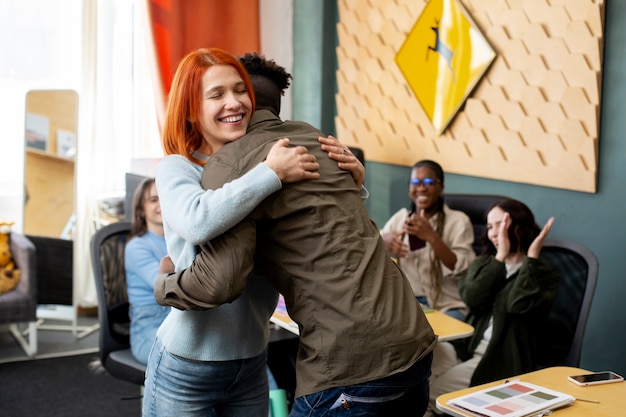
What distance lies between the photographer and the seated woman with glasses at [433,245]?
3.67 m

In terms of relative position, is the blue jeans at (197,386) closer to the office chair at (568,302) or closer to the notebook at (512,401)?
the notebook at (512,401)

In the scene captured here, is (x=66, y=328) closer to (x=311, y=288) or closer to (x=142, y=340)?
(x=142, y=340)

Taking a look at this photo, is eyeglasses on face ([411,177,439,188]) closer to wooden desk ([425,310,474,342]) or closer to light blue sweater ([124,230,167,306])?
wooden desk ([425,310,474,342])

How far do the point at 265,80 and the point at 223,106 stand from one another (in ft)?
0.71

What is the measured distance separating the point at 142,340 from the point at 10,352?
201cm

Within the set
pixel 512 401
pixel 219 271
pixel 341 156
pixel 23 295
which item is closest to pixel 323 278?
pixel 219 271

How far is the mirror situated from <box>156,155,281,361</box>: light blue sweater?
11.5ft

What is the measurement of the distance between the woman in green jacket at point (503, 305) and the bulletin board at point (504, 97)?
2.13ft

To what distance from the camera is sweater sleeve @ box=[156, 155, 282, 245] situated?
1416mm

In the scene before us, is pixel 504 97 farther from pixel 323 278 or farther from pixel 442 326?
pixel 323 278

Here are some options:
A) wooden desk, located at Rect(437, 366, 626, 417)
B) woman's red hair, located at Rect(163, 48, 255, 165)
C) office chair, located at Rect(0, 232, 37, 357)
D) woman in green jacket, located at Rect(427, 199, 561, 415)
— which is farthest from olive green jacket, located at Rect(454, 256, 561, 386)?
office chair, located at Rect(0, 232, 37, 357)

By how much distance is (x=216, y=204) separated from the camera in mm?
1421

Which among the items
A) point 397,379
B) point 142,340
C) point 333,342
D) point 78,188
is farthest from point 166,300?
point 78,188

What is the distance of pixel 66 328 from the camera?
507cm
